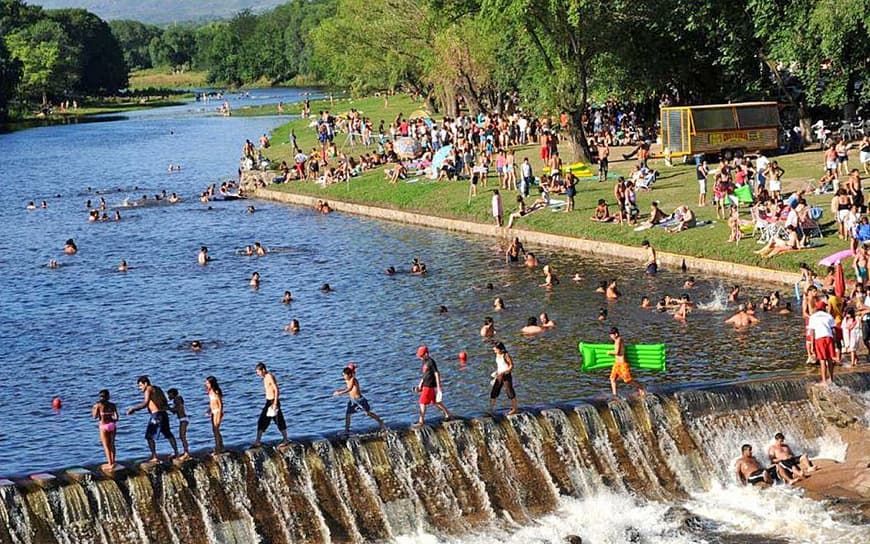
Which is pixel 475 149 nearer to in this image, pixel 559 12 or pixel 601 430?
pixel 559 12

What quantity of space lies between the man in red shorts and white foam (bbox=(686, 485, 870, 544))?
11.8 feet

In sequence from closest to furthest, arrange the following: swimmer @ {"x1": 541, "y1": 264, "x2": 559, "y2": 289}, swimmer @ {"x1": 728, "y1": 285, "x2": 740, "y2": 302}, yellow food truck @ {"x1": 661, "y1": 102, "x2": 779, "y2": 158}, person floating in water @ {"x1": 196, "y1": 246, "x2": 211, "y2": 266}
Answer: swimmer @ {"x1": 728, "y1": 285, "x2": 740, "y2": 302} < swimmer @ {"x1": 541, "y1": 264, "x2": 559, "y2": 289} < person floating in water @ {"x1": 196, "y1": 246, "x2": 211, "y2": 266} < yellow food truck @ {"x1": 661, "y1": 102, "x2": 779, "y2": 158}

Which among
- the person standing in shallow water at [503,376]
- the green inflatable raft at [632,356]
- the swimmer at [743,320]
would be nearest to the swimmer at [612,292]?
the swimmer at [743,320]

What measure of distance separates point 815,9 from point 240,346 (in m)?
28.5

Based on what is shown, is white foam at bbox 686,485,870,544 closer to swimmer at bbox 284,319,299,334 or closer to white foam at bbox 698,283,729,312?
white foam at bbox 698,283,729,312

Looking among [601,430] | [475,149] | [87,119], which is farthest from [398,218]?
[87,119]

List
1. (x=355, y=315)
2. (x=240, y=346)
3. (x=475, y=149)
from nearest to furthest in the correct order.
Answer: (x=240, y=346), (x=355, y=315), (x=475, y=149)

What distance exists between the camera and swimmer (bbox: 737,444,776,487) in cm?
2838

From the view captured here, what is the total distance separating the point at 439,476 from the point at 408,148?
47.0 meters

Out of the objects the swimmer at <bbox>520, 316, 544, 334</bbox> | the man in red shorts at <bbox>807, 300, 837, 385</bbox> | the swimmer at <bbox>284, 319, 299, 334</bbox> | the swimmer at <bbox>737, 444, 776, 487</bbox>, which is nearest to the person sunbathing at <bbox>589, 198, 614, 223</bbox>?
the swimmer at <bbox>520, 316, 544, 334</bbox>

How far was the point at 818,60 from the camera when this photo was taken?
55469mm

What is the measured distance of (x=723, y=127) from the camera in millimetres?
58406

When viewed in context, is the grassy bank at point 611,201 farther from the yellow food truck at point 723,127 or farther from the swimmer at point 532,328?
the swimmer at point 532,328

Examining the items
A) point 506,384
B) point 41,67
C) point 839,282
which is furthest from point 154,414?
point 41,67
